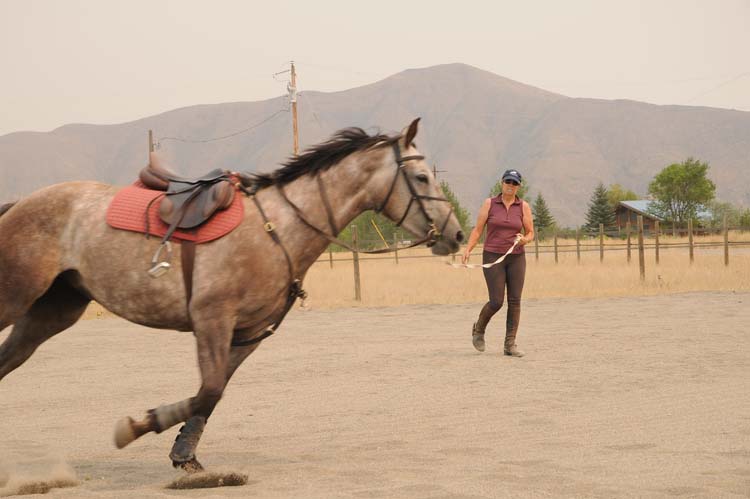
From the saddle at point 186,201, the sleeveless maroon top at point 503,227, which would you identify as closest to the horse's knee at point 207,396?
the saddle at point 186,201

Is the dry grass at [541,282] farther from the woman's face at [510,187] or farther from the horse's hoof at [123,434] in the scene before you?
the horse's hoof at [123,434]

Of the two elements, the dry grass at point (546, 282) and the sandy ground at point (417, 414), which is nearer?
the sandy ground at point (417, 414)

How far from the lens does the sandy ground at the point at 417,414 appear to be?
5.33 meters

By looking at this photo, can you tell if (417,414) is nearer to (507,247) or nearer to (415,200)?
(415,200)

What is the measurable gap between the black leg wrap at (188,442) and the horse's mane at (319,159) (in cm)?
152

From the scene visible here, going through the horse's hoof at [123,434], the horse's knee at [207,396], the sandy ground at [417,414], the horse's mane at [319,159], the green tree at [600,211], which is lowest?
A: the sandy ground at [417,414]

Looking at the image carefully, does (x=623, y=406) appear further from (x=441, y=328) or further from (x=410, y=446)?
(x=441, y=328)

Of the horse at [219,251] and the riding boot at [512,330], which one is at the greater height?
the horse at [219,251]

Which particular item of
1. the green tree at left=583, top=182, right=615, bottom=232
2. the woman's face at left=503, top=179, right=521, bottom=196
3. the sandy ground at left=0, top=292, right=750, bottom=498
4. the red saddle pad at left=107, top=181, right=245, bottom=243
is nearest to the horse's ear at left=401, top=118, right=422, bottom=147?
the red saddle pad at left=107, top=181, right=245, bottom=243

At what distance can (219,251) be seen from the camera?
5.43m

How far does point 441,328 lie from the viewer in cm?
1469

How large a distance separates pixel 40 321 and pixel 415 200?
103 inches

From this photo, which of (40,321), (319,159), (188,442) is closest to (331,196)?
(319,159)

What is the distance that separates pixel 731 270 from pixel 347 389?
19.5 metres
